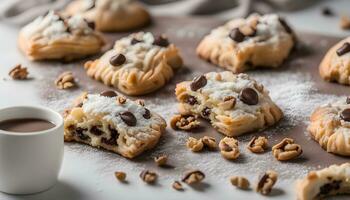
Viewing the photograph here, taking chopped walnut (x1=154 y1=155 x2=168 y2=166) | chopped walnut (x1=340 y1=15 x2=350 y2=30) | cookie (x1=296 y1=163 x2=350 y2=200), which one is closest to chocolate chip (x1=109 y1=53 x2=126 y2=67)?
chopped walnut (x1=154 y1=155 x2=168 y2=166)

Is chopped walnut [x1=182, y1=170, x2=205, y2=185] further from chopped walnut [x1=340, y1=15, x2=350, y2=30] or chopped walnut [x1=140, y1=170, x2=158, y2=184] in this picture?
chopped walnut [x1=340, y1=15, x2=350, y2=30]

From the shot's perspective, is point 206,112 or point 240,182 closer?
point 240,182

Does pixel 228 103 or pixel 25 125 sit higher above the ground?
pixel 25 125

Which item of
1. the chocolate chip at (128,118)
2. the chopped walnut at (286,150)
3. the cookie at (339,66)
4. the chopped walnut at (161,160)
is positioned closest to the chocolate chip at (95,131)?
the chocolate chip at (128,118)

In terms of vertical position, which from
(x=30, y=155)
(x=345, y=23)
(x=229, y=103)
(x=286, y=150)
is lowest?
(x=345, y=23)

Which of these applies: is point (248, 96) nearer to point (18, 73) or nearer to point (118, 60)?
point (118, 60)

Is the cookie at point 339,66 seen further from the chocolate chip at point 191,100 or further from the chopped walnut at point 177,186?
the chopped walnut at point 177,186

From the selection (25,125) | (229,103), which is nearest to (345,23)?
(229,103)
